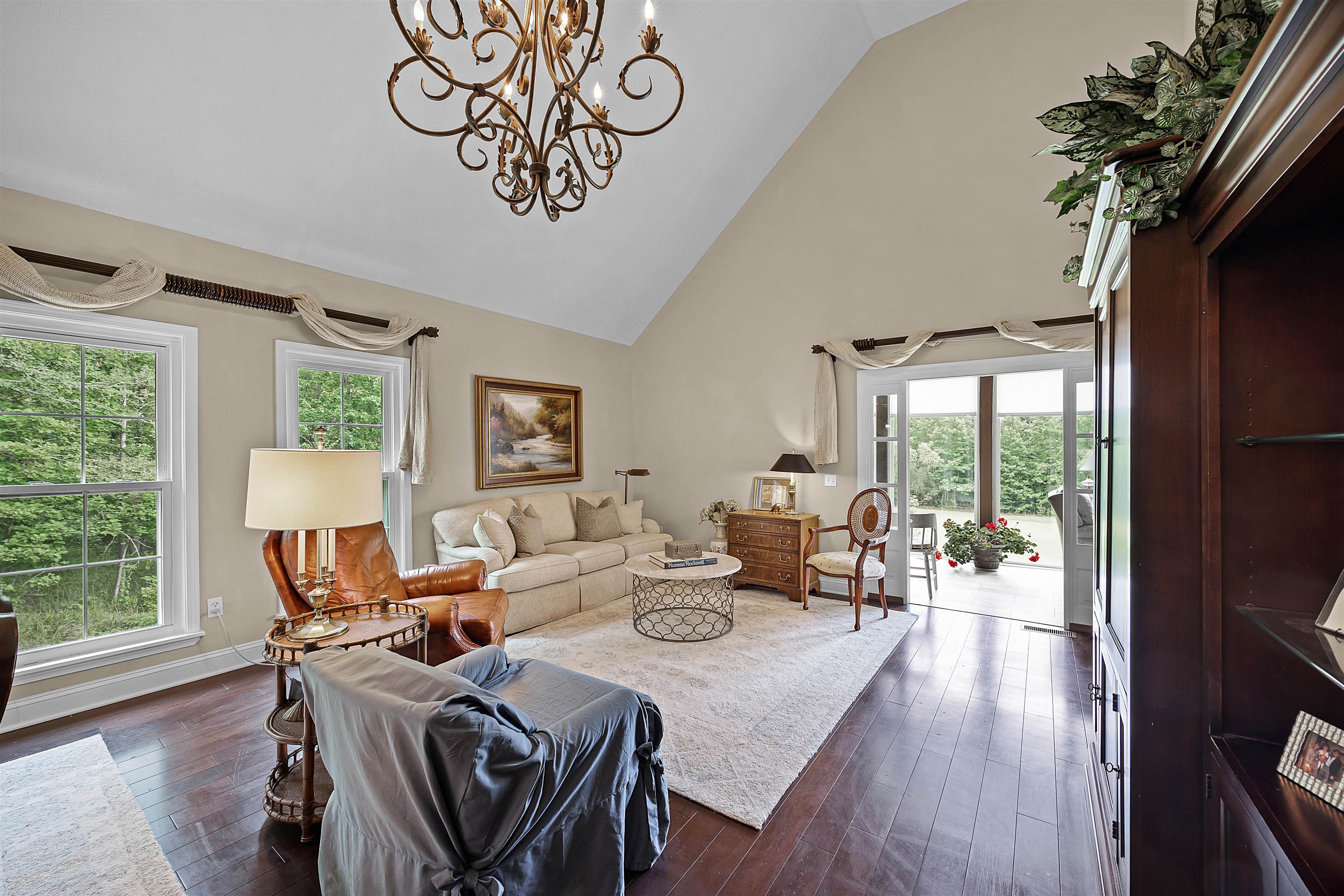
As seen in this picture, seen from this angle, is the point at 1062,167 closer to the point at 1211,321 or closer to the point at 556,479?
the point at 1211,321

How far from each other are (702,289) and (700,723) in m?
4.51

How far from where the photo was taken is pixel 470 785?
1.28 metres

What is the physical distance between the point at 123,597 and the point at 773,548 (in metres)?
4.53

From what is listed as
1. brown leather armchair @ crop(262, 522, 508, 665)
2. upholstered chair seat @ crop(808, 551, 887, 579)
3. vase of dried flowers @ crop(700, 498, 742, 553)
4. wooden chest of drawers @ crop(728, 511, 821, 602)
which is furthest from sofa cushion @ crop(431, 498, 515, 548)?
upholstered chair seat @ crop(808, 551, 887, 579)

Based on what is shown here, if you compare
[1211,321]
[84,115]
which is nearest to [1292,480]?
[1211,321]

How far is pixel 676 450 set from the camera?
20.6 feet

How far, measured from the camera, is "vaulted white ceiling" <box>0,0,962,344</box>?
259cm

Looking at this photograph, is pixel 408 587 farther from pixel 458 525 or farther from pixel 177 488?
pixel 177 488

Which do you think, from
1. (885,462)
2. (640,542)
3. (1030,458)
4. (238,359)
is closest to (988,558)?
(1030,458)

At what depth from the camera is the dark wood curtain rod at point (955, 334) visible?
412 cm

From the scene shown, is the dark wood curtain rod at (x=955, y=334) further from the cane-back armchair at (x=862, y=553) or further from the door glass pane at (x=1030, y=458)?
the door glass pane at (x=1030, y=458)

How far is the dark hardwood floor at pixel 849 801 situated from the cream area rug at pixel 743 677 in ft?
0.32

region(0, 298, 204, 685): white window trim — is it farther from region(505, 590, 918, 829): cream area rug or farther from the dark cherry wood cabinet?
the dark cherry wood cabinet

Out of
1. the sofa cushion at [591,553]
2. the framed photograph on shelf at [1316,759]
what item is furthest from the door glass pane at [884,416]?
the framed photograph on shelf at [1316,759]
